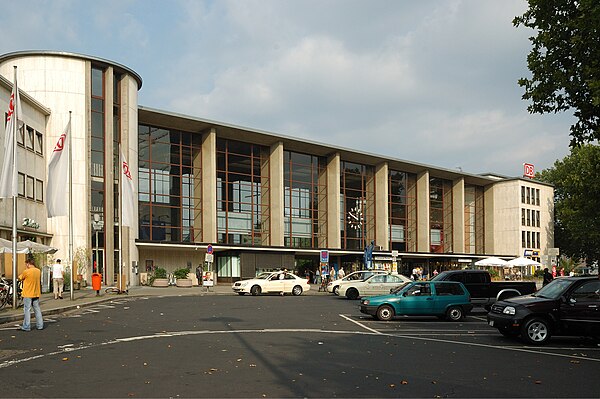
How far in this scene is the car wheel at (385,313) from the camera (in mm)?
21945

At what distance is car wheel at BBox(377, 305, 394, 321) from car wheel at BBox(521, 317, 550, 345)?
6905 mm

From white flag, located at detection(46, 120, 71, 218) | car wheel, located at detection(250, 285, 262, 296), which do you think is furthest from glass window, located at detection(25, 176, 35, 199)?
car wheel, located at detection(250, 285, 262, 296)

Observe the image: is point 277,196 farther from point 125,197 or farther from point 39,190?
point 125,197

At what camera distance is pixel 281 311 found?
84.7 feet

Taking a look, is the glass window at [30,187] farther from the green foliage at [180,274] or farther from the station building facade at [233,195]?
the green foliage at [180,274]

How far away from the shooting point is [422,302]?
2227cm

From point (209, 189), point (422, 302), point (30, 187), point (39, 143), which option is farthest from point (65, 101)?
point (422, 302)

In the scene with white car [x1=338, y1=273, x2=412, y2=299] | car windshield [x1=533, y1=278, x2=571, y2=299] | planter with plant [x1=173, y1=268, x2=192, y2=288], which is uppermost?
car windshield [x1=533, y1=278, x2=571, y2=299]

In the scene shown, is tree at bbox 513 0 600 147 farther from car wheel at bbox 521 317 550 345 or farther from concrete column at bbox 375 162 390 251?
concrete column at bbox 375 162 390 251

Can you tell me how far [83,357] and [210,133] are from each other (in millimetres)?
50269

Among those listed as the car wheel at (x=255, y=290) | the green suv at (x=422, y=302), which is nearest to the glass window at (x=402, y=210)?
the car wheel at (x=255, y=290)

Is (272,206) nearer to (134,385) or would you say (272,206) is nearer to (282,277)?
(282,277)

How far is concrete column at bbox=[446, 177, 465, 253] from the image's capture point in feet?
281

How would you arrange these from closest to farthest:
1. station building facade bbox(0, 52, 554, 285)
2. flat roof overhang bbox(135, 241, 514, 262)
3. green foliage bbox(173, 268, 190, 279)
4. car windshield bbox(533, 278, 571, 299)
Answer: car windshield bbox(533, 278, 571, 299)
station building facade bbox(0, 52, 554, 285)
flat roof overhang bbox(135, 241, 514, 262)
green foliage bbox(173, 268, 190, 279)
